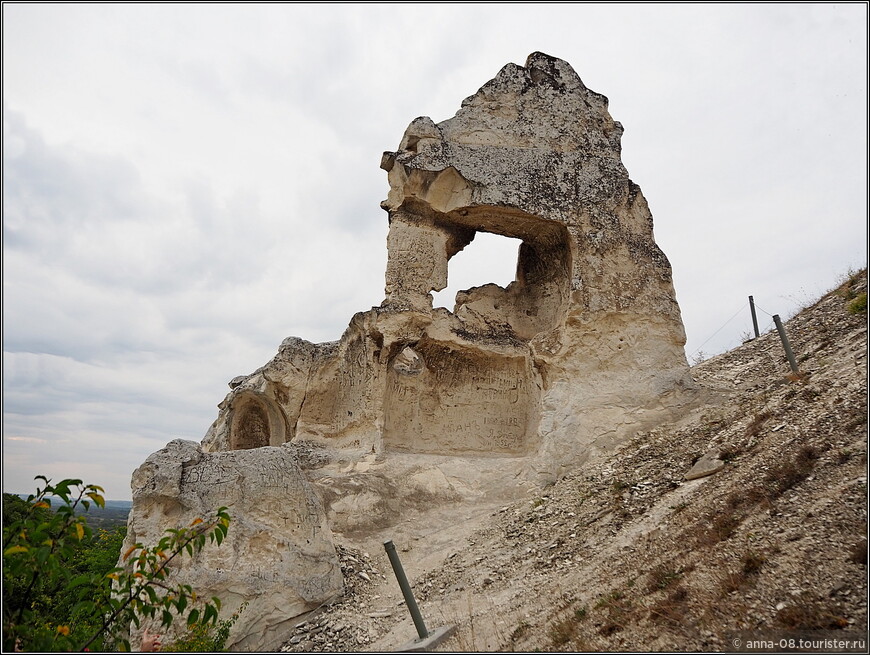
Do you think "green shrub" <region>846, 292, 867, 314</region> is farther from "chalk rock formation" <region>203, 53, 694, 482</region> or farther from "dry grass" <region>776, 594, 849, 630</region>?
"dry grass" <region>776, 594, 849, 630</region>

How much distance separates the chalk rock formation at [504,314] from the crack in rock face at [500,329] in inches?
1.0

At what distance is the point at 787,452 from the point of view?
250 inches

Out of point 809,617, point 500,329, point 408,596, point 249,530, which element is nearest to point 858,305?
point 500,329

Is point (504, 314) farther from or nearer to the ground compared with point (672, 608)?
farther from the ground

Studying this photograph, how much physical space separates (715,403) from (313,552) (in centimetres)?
638

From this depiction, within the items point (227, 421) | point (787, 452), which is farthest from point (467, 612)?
point (227, 421)

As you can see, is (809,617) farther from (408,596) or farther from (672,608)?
(408,596)

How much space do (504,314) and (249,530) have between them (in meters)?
6.85

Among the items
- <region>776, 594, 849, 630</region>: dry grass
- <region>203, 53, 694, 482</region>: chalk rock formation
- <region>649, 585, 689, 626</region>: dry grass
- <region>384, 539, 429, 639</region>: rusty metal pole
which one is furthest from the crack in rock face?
<region>776, 594, 849, 630</region>: dry grass

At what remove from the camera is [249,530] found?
23.6 ft

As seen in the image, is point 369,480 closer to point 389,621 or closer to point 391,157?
point 389,621

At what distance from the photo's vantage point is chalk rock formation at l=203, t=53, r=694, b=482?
10781mm

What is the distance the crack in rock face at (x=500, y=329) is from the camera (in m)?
10.5

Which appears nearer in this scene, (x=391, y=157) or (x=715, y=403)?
(x=715, y=403)
